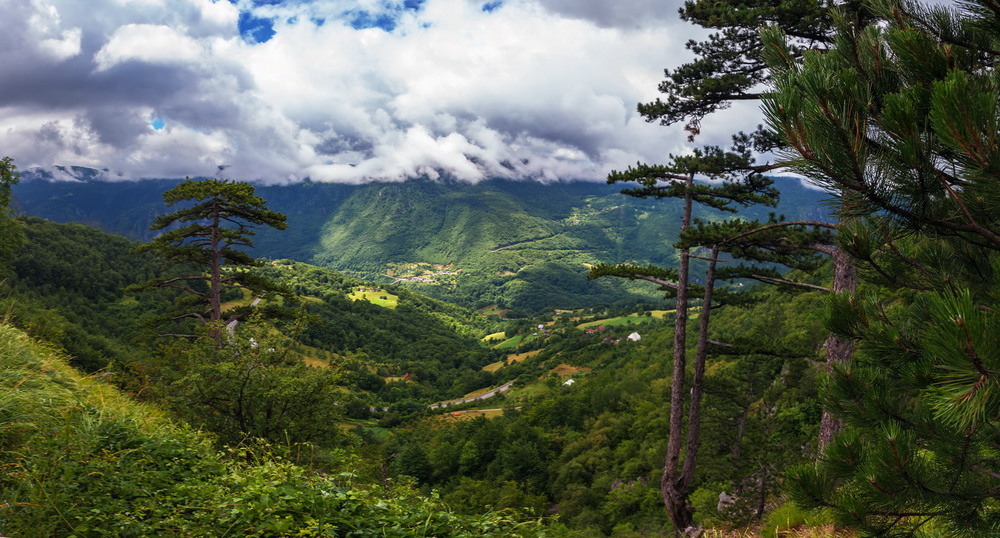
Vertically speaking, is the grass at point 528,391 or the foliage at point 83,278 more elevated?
the foliage at point 83,278

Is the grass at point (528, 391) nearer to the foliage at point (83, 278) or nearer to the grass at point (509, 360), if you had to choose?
the grass at point (509, 360)

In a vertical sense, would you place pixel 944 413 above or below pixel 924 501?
above

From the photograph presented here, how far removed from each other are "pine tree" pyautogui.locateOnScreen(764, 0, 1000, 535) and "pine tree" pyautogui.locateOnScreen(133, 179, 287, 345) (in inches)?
640

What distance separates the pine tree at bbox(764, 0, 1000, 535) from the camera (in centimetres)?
229

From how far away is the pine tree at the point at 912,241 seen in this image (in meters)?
2.29

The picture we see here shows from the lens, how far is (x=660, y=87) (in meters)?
10.7

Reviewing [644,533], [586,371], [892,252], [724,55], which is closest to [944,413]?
[892,252]

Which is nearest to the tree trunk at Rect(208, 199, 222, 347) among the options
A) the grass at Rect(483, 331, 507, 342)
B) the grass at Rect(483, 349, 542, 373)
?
the grass at Rect(483, 349, 542, 373)

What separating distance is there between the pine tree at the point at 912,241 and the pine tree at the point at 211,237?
16247mm

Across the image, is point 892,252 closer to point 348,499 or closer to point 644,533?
point 348,499

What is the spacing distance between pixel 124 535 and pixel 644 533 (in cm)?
2006

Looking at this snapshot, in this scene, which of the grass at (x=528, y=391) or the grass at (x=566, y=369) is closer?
the grass at (x=528, y=391)

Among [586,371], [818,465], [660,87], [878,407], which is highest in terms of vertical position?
[660,87]

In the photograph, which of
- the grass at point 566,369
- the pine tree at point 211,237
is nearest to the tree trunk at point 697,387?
the pine tree at point 211,237
